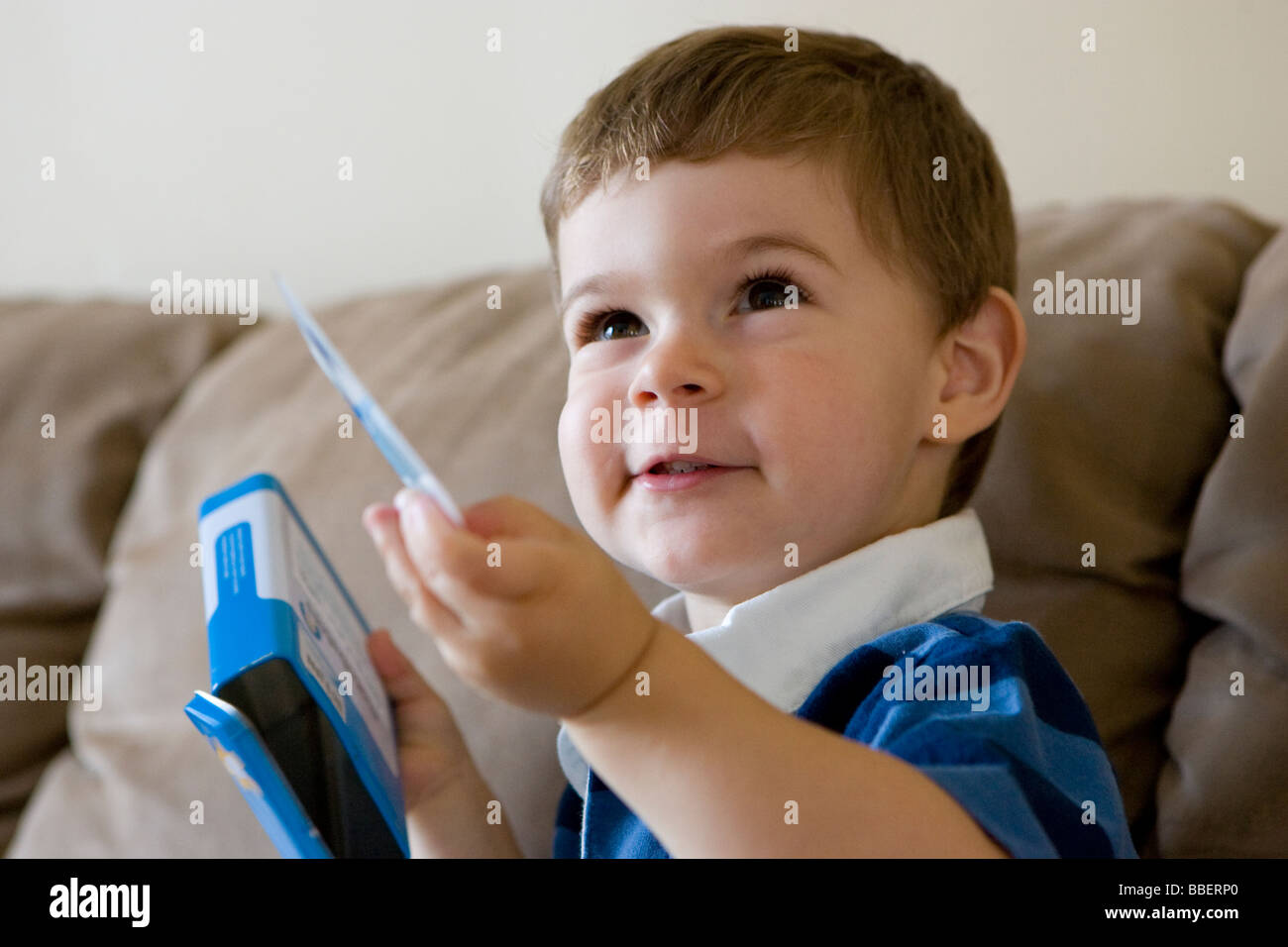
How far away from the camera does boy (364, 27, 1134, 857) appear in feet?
1.40

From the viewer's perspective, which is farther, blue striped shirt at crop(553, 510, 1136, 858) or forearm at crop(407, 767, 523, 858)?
forearm at crop(407, 767, 523, 858)

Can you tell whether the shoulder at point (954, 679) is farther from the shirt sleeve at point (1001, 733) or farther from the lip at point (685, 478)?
the lip at point (685, 478)

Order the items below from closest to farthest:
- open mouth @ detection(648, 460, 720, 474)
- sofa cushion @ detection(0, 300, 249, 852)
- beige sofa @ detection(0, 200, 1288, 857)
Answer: open mouth @ detection(648, 460, 720, 474), beige sofa @ detection(0, 200, 1288, 857), sofa cushion @ detection(0, 300, 249, 852)

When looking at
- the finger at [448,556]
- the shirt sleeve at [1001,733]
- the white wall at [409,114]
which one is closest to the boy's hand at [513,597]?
the finger at [448,556]

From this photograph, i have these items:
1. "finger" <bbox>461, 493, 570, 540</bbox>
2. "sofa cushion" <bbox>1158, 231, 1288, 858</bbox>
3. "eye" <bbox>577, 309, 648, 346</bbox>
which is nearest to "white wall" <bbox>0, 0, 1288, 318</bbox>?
"sofa cushion" <bbox>1158, 231, 1288, 858</bbox>

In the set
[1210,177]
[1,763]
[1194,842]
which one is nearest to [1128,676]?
[1194,842]

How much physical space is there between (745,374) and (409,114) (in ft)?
2.38

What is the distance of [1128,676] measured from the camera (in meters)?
0.75

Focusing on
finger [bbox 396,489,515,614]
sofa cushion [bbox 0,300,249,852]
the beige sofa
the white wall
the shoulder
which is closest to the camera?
finger [bbox 396,489,515,614]

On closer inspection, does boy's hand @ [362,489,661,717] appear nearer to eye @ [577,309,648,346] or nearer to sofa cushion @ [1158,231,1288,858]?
eye @ [577,309,648,346]

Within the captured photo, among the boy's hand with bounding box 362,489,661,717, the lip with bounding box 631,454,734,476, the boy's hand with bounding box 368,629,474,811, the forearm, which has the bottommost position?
the forearm

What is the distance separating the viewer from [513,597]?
1.30 feet
